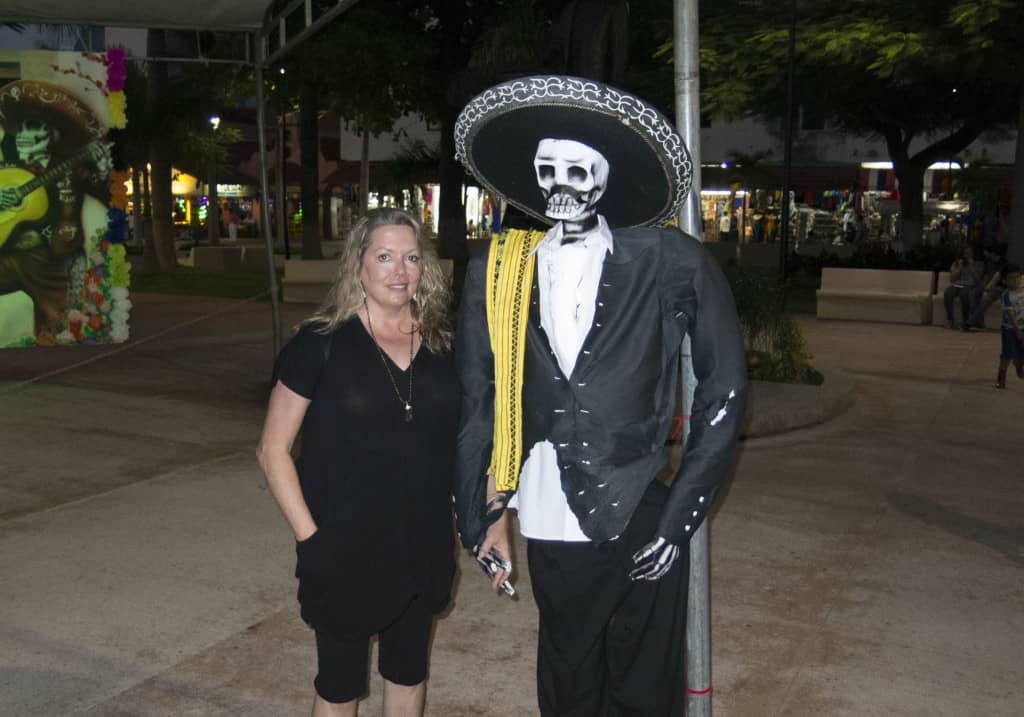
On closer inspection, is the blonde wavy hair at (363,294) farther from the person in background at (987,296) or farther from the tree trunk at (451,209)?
the tree trunk at (451,209)

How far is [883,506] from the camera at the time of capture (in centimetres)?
668

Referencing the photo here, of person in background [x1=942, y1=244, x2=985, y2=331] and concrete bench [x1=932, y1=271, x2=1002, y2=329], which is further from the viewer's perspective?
concrete bench [x1=932, y1=271, x2=1002, y2=329]

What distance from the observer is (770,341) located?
1033 centimetres

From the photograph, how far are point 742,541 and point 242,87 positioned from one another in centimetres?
2428

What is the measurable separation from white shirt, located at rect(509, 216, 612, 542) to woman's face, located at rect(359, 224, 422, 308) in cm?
40

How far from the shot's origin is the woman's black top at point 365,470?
286 cm

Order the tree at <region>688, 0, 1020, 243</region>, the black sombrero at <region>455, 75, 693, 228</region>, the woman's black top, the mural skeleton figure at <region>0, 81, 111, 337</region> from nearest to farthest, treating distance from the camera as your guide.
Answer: the black sombrero at <region>455, 75, 693, 228</region> < the woman's black top < the mural skeleton figure at <region>0, 81, 111, 337</region> < the tree at <region>688, 0, 1020, 243</region>

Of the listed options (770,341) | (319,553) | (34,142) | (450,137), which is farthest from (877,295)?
(319,553)

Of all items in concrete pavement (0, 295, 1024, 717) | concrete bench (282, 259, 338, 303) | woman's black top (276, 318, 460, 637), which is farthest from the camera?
concrete bench (282, 259, 338, 303)

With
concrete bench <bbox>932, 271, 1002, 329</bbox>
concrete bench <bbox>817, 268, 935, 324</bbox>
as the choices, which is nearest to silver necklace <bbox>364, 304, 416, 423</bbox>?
concrete bench <bbox>932, 271, 1002, 329</bbox>

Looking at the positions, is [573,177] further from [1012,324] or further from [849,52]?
[849,52]

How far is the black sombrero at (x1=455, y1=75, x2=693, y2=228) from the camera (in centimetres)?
256

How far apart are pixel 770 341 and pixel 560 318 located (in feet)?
26.2

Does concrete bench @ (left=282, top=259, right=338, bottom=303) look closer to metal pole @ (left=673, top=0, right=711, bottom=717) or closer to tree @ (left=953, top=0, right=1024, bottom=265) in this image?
tree @ (left=953, top=0, right=1024, bottom=265)
